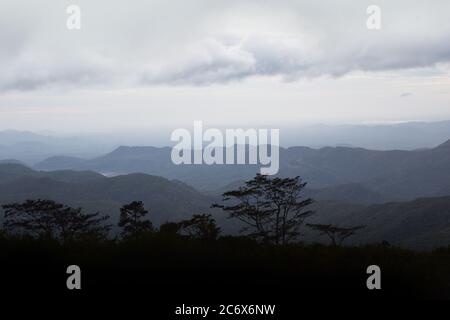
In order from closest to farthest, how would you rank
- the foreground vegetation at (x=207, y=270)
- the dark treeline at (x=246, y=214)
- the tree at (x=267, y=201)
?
1. the foreground vegetation at (x=207, y=270)
2. the dark treeline at (x=246, y=214)
3. the tree at (x=267, y=201)

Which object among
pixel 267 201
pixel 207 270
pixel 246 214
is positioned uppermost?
pixel 267 201

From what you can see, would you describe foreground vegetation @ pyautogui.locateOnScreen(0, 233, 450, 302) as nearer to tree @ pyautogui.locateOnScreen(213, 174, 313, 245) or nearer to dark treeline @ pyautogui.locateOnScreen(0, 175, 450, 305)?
dark treeline @ pyautogui.locateOnScreen(0, 175, 450, 305)

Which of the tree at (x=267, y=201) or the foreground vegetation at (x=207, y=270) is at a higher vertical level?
the tree at (x=267, y=201)

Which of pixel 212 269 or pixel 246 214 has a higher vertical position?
pixel 246 214

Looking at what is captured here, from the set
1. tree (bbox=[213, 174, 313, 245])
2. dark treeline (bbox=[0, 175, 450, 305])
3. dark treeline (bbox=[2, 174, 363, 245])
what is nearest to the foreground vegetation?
dark treeline (bbox=[0, 175, 450, 305])

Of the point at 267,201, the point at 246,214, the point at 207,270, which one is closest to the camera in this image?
the point at 207,270

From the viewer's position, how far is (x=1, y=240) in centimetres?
1191

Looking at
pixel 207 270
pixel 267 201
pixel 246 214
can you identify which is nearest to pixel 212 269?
pixel 207 270

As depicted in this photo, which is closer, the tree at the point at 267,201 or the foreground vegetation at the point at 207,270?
the foreground vegetation at the point at 207,270

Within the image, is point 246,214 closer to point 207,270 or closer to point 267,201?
point 267,201

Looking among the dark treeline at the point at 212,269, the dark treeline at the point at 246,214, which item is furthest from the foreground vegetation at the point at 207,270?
the dark treeline at the point at 246,214

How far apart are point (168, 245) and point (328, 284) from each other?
413 centimetres

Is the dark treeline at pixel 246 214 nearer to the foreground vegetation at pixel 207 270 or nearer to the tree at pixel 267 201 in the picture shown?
the tree at pixel 267 201
